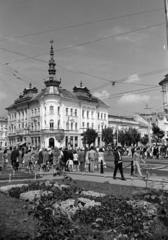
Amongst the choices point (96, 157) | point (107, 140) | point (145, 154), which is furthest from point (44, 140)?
point (96, 157)

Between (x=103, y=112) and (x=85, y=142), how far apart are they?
72.1ft

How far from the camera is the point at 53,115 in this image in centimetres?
8706

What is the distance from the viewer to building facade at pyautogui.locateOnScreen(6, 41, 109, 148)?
285ft

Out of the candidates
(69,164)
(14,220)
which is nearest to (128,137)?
(69,164)

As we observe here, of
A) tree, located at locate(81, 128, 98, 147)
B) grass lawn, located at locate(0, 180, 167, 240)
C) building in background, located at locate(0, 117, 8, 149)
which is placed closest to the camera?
grass lawn, located at locate(0, 180, 167, 240)

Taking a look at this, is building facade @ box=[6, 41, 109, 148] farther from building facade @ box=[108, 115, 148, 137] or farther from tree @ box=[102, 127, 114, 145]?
building facade @ box=[108, 115, 148, 137]

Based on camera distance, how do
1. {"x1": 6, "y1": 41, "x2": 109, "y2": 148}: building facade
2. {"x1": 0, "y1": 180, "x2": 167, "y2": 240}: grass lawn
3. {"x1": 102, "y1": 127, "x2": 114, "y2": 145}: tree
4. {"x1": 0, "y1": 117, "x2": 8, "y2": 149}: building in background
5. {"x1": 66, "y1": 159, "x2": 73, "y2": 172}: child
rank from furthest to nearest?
{"x1": 0, "y1": 117, "x2": 8, "y2": 149}: building in background
{"x1": 102, "y1": 127, "x2": 114, "y2": 145}: tree
{"x1": 6, "y1": 41, "x2": 109, "y2": 148}: building facade
{"x1": 66, "y1": 159, "x2": 73, "y2": 172}: child
{"x1": 0, "y1": 180, "x2": 167, "y2": 240}: grass lawn

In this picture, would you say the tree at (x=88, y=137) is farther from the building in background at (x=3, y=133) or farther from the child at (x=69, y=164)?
the child at (x=69, y=164)

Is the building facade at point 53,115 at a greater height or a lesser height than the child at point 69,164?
greater

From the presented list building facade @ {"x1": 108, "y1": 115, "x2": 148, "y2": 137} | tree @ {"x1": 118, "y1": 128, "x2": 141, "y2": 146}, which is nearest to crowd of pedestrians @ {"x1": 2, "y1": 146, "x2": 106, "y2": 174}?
tree @ {"x1": 118, "y1": 128, "x2": 141, "y2": 146}

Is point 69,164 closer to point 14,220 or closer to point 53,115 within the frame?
point 14,220

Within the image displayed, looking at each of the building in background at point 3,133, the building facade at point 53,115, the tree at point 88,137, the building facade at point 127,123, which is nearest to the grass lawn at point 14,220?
the building facade at point 53,115

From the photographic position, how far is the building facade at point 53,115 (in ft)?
285

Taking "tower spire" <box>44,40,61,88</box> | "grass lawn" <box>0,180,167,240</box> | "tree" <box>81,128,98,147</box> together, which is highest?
"tower spire" <box>44,40,61,88</box>
